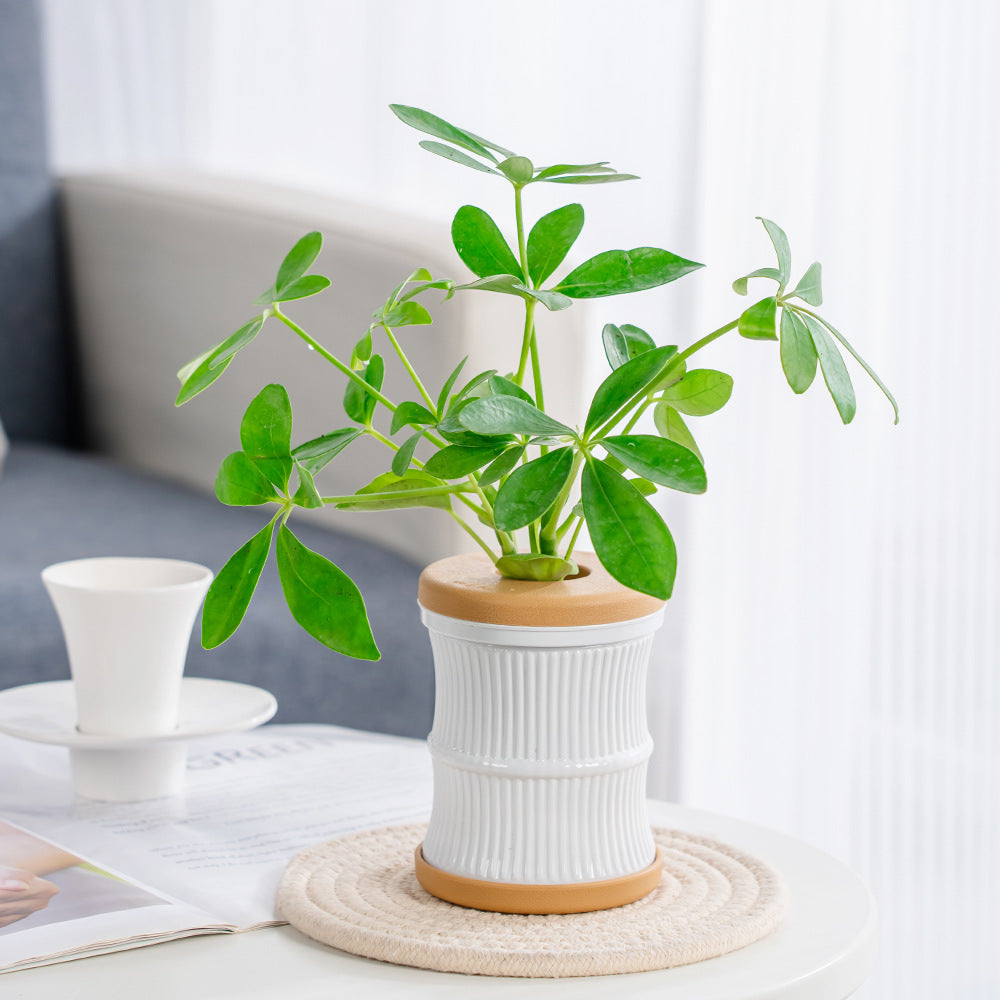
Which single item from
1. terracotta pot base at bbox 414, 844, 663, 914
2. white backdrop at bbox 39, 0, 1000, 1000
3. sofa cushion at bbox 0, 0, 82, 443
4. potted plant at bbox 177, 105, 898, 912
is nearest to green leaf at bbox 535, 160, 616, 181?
potted plant at bbox 177, 105, 898, 912

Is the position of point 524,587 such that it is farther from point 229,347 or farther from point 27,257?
point 27,257

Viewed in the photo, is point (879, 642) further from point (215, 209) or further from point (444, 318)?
point (215, 209)

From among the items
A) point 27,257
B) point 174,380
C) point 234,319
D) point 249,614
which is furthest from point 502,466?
point 27,257

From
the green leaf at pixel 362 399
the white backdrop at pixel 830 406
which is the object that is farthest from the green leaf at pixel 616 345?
the white backdrop at pixel 830 406

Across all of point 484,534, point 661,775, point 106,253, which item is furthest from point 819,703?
point 106,253

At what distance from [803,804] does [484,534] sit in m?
0.46

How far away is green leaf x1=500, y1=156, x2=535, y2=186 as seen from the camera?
511 mm

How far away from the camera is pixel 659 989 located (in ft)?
1.60

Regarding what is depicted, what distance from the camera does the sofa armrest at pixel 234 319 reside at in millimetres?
1405

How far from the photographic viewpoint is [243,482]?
51cm

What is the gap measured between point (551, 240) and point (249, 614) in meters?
0.85

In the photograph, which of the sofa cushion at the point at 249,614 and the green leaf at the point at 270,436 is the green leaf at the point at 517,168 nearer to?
the green leaf at the point at 270,436

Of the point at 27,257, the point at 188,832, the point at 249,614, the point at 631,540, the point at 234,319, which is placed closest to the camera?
the point at 631,540

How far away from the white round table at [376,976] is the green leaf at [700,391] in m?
0.23
